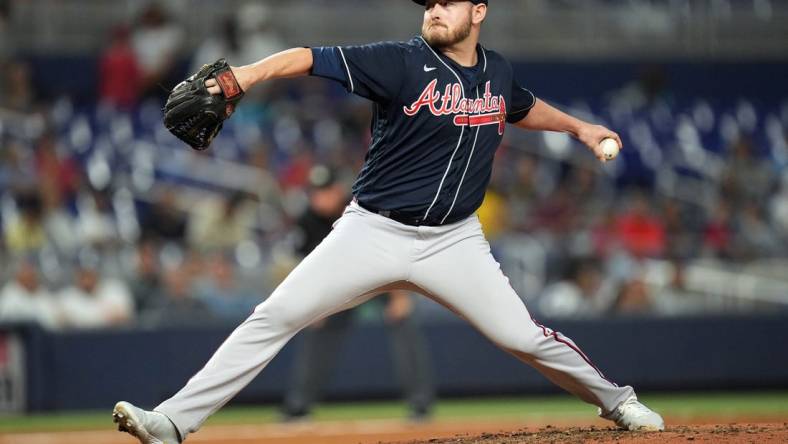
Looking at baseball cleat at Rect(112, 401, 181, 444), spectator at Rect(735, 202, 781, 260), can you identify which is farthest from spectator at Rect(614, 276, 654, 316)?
baseball cleat at Rect(112, 401, 181, 444)

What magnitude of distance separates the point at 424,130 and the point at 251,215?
7235 millimetres

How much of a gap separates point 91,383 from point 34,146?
301 cm

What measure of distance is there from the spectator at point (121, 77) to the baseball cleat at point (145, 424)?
355 inches

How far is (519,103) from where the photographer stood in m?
5.93

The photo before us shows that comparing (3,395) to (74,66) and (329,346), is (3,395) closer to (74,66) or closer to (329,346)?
(329,346)

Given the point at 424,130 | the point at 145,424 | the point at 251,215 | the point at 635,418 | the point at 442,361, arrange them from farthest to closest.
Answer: the point at 251,215
the point at 442,361
the point at 635,418
the point at 424,130
the point at 145,424

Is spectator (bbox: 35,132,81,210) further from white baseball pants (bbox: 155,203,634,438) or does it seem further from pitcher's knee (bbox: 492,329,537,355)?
pitcher's knee (bbox: 492,329,537,355)

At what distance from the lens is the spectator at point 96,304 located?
10875mm

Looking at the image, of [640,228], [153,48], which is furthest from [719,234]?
[153,48]

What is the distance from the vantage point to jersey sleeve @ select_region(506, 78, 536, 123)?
592 centimetres

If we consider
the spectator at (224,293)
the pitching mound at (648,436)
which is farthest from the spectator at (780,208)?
the pitching mound at (648,436)

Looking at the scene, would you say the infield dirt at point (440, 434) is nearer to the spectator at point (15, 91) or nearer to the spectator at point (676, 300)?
the spectator at point (676, 300)

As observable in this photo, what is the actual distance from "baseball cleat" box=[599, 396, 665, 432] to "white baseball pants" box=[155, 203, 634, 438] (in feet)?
0.62

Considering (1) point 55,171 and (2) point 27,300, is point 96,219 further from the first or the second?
(2) point 27,300
